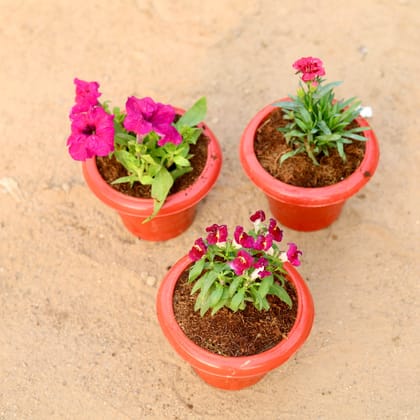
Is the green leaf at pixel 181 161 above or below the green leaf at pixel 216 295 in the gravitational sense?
above

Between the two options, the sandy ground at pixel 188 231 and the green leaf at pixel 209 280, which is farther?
the sandy ground at pixel 188 231

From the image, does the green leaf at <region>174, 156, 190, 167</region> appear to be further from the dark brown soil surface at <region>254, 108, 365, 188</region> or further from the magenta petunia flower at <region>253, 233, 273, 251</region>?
the magenta petunia flower at <region>253, 233, 273, 251</region>

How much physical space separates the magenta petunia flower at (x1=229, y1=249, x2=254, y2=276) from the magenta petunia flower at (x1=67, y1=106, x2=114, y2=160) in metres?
0.81

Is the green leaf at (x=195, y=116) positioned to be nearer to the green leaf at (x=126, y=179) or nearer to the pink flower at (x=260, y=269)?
the green leaf at (x=126, y=179)

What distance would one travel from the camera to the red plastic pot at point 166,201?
353 centimetres

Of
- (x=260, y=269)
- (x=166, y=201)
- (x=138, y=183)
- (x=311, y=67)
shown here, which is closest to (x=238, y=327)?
(x=260, y=269)

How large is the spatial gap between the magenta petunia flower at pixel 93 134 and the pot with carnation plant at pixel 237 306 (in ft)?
2.11

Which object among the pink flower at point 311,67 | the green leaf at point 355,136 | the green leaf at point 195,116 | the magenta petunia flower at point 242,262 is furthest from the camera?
the green leaf at point 195,116

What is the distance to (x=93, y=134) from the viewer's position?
10.3 feet

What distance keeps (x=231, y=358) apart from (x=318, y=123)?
1.32 meters

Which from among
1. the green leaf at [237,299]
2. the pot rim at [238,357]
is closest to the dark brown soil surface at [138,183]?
the pot rim at [238,357]

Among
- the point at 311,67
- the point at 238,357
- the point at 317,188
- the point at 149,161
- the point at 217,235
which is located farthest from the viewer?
the point at 317,188

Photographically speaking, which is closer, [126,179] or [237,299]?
[237,299]

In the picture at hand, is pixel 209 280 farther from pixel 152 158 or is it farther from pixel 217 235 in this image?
pixel 152 158
